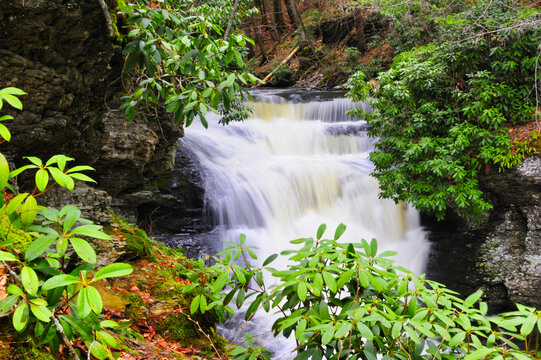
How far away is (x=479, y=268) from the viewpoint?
688cm

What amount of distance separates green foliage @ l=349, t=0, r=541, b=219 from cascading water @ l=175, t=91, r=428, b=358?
1459mm

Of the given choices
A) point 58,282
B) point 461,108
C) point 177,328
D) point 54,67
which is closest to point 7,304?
point 58,282

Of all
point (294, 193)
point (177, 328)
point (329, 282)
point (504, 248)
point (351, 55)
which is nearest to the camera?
point (329, 282)

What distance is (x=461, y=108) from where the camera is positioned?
6.51 m

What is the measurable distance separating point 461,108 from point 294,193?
3.92m

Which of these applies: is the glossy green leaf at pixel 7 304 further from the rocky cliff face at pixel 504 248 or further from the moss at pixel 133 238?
the rocky cliff face at pixel 504 248

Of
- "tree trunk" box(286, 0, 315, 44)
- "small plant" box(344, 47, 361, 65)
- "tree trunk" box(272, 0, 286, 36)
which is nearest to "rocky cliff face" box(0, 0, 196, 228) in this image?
"small plant" box(344, 47, 361, 65)

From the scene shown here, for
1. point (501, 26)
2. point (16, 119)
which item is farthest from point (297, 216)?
point (16, 119)

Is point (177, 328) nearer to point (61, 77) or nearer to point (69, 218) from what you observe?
point (69, 218)

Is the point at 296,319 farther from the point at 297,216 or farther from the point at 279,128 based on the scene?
the point at 279,128

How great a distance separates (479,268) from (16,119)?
783cm

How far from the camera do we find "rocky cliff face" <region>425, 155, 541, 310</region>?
6.30 meters

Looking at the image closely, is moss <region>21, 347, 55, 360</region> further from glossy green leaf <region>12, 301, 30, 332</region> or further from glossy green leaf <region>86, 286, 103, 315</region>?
glossy green leaf <region>86, 286, 103, 315</region>

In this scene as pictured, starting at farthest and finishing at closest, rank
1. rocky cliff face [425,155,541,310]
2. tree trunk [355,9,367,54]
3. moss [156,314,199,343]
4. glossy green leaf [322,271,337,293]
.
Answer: tree trunk [355,9,367,54] → rocky cliff face [425,155,541,310] → moss [156,314,199,343] → glossy green leaf [322,271,337,293]
